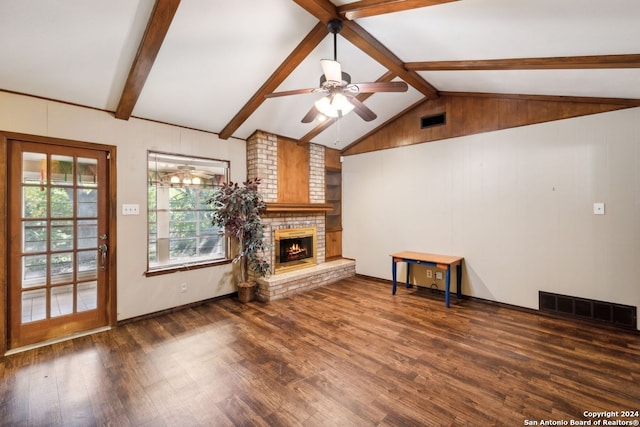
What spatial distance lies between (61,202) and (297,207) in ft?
9.81

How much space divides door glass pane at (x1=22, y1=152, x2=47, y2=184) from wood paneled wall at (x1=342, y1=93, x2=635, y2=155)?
4663 millimetres

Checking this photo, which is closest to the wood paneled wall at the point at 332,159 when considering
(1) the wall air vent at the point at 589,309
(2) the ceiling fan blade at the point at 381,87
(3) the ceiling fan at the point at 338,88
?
(3) the ceiling fan at the point at 338,88

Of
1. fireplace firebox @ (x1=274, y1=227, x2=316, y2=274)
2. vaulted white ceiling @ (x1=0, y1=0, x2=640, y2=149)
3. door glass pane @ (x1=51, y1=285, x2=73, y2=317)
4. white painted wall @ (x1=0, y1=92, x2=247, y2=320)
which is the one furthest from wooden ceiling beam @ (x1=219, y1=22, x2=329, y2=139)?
door glass pane @ (x1=51, y1=285, x2=73, y2=317)

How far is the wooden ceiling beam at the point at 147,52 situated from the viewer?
215 cm

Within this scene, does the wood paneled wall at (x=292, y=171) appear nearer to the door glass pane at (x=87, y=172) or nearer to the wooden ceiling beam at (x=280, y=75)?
the wooden ceiling beam at (x=280, y=75)

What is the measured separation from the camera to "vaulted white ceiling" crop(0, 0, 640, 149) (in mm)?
2092

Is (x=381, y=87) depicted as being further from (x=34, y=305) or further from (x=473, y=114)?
(x=34, y=305)

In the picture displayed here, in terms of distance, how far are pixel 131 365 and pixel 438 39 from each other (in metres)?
4.30

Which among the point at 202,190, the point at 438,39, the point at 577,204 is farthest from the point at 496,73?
the point at 202,190

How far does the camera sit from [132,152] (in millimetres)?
3428

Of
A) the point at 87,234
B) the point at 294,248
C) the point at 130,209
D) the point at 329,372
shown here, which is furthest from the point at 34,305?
the point at 294,248

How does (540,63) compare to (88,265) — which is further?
(88,265)

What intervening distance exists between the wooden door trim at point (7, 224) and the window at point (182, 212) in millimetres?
431

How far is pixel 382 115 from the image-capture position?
476 centimetres
